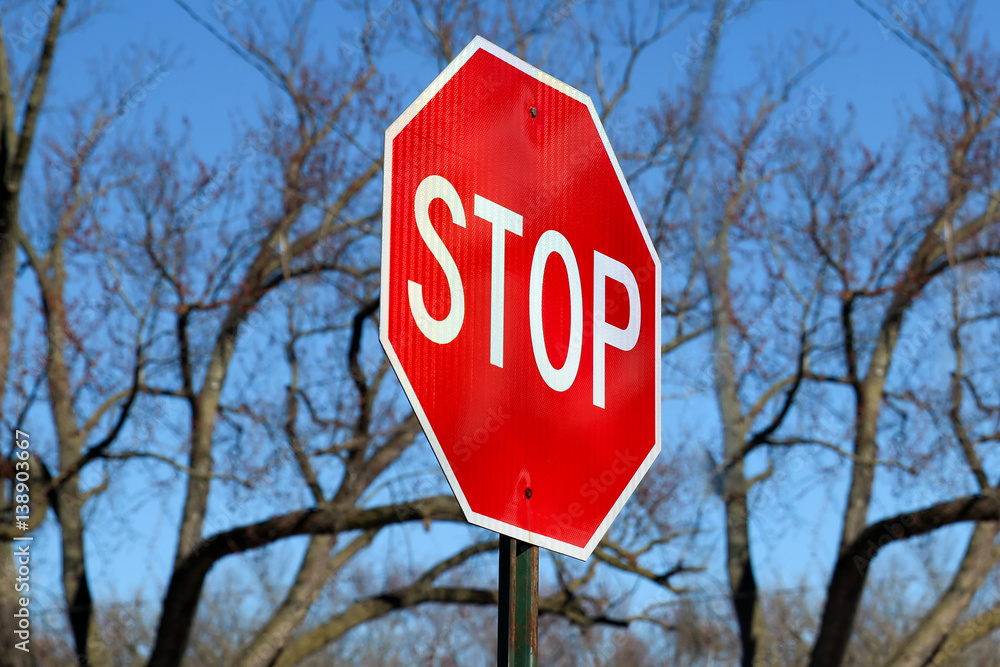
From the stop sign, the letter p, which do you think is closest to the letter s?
the stop sign

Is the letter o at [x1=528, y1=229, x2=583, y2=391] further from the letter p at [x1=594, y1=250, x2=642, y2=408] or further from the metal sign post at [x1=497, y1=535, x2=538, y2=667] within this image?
the metal sign post at [x1=497, y1=535, x2=538, y2=667]

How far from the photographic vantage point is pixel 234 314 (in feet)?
37.2

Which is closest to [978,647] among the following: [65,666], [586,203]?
[65,666]

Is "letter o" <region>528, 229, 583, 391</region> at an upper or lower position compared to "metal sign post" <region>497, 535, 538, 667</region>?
upper

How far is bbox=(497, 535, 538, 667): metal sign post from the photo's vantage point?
1549mm

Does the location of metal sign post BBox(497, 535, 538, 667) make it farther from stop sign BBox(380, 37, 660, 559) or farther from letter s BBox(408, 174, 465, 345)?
letter s BBox(408, 174, 465, 345)

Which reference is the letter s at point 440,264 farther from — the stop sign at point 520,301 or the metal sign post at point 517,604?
the metal sign post at point 517,604

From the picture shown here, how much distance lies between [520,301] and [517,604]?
0.44 meters

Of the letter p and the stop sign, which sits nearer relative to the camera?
the stop sign

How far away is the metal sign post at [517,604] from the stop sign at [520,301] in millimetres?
44

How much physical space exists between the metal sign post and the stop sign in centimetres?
4

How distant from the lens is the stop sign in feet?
4.89

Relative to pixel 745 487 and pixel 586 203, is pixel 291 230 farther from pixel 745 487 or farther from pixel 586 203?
pixel 586 203

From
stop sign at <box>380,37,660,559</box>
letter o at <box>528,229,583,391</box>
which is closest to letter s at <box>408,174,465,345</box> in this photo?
stop sign at <box>380,37,660,559</box>
